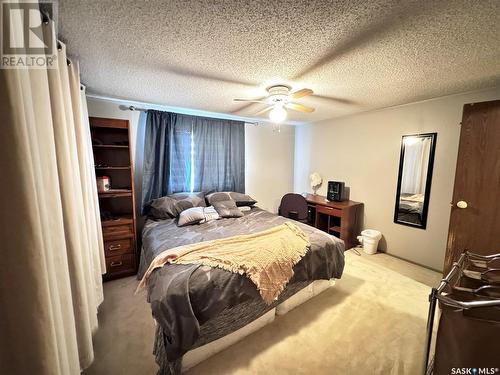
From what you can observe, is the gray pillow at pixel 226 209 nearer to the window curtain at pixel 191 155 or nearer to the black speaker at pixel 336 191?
the window curtain at pixel 191 155

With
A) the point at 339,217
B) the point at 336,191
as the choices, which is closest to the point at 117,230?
the point at 339,217

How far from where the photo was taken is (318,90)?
2350mm

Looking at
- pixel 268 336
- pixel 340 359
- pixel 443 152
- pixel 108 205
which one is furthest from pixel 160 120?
pixel 443 152

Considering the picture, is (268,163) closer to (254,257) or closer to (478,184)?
(254,257)

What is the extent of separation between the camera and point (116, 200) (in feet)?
9.60

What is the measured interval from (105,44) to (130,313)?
92.8 inches

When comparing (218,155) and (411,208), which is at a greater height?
(218,155)

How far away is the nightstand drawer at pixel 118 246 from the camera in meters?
2.49

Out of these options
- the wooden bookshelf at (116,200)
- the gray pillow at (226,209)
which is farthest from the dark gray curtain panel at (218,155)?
the wooden bookshelf at (116,200)

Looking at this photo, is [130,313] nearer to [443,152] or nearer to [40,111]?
[40,111]

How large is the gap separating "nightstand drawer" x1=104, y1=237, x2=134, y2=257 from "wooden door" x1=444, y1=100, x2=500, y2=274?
3.77 meters

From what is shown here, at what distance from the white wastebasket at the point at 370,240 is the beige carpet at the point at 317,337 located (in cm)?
82

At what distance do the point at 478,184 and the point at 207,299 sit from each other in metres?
2.72

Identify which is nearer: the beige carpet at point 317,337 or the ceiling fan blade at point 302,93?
the beige carpet at point 317,337
